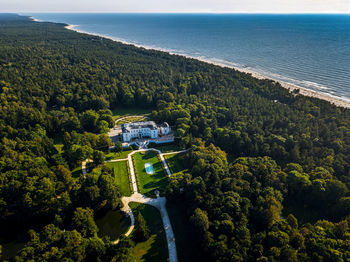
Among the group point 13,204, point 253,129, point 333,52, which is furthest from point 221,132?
point 333,52

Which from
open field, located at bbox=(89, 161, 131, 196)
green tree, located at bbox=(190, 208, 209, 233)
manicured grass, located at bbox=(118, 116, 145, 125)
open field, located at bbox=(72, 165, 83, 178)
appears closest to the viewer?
green tree, located at bbox=(190, 208, 209, 233)

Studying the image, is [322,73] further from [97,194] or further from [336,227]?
[97,194]

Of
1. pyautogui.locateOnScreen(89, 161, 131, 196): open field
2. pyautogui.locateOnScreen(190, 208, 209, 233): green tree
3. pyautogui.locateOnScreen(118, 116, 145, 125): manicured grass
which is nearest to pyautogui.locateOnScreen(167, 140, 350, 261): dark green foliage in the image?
pyautogui.locateOnScreen(190, 208, 209, 233): green tree

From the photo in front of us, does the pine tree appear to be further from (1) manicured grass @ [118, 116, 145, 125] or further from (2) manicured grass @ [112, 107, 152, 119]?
(2) manicured grass @ [112, 107, 152, 119]

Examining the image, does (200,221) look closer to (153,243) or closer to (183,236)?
(183,236)

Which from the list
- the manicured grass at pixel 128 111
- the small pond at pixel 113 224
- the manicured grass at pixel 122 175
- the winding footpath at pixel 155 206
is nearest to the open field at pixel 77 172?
the winding footpath at pixel 155 206

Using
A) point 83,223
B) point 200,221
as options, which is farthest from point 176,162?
point 83,223

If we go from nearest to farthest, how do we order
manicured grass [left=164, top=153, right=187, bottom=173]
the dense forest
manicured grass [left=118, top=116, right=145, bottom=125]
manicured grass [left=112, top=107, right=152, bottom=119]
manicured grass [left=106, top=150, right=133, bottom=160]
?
the dense forest → manicured grass [left=164, top=153, right=187, bottom=173] → manicured grass [left=106, top=150, right=133, bottom=160] → manicured grass [left=118, top=116, right=145, bottom=125] → manicured grass [left=112, top=107, right=152, bottom=119]
